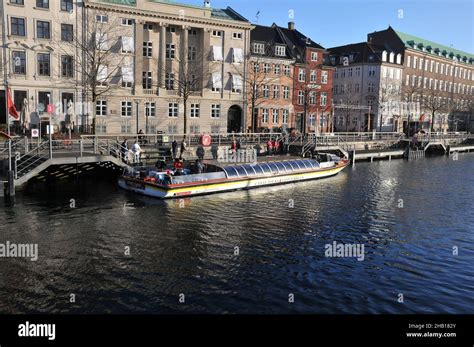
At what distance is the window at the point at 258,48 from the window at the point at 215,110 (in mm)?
10368

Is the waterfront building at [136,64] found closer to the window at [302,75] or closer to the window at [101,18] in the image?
the window at [101,18]

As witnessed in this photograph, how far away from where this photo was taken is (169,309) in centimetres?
1336

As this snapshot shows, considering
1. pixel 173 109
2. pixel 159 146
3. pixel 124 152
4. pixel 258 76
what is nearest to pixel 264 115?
pixel 258 76

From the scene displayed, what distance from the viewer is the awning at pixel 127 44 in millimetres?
53347

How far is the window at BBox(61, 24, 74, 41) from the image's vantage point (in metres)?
50.2

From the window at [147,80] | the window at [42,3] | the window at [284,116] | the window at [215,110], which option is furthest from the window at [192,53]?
the window at [42,3]

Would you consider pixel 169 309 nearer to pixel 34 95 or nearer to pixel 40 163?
pixel 40 163

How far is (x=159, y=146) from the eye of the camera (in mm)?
42031

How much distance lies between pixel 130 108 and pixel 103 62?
699 centimetres

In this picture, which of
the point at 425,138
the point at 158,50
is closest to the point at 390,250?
the point at 158,50

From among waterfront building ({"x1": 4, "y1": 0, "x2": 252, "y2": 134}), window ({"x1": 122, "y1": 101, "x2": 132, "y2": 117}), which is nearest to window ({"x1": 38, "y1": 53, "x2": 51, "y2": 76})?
waterfront building ({"x1": 4, "y1": 0, "x2": 252, "y2": 134})

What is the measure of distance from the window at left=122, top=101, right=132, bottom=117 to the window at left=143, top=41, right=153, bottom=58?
21.3 ft

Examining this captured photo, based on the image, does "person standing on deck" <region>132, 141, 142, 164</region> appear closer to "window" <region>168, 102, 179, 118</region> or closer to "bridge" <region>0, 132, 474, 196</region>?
"bridge" <region>0, 132, 474, 196</region>

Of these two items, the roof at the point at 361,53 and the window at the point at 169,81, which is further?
the roof at the point at 361,53
